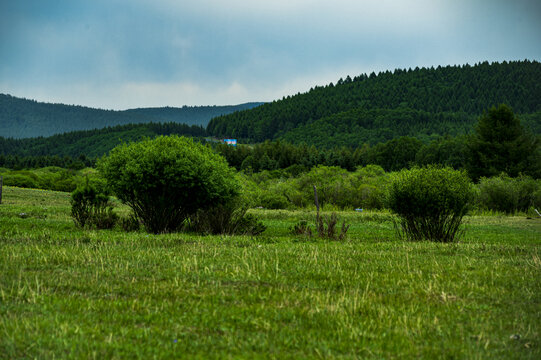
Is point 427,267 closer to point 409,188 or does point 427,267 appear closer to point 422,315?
point 422,315

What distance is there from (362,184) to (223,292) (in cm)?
4712

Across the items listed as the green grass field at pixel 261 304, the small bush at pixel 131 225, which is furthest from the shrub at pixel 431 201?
the small bush at pixel 131 225

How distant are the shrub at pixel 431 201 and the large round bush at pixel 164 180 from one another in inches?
273

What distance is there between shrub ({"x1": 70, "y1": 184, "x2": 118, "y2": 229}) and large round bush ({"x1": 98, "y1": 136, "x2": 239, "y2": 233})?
1.06 meters

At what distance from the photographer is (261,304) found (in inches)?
257

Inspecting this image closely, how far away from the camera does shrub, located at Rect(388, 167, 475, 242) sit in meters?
16.8

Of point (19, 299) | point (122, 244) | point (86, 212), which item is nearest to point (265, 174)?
point (86, 212)

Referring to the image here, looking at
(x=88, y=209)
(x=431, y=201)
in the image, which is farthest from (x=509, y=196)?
(x=88, y=209)

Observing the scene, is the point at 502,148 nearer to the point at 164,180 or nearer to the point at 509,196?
the point at 509,196

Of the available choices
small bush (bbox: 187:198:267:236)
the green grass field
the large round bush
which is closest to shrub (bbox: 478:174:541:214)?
small bush (bbox: 187:198:267:236)

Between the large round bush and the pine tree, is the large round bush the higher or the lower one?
the lower one

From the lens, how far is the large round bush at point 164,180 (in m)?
17.4

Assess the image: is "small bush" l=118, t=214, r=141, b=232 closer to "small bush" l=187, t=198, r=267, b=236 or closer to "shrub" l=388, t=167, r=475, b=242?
"small bush" l=187, t=198, r=267, b=236

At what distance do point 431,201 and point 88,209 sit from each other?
1377 cm
